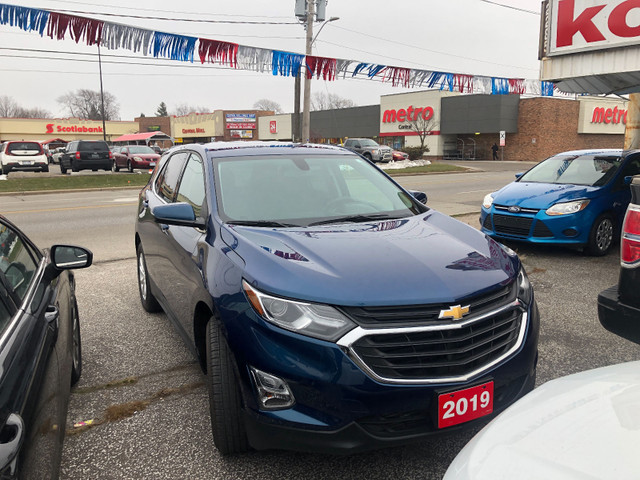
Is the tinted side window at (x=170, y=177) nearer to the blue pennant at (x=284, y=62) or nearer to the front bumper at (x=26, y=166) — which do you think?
the blue pennant at (x=284, y=62)

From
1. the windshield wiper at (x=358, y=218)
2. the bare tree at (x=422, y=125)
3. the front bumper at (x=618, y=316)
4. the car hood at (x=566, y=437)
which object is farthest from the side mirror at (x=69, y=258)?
the bare tree at (x=422, y=125)

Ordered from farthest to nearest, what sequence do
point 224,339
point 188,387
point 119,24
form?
point 119,24 < point 188,387 < point 224,339

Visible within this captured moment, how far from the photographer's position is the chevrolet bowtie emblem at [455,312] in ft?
7.68

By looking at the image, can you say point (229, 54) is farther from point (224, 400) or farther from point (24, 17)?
point (224, 400)

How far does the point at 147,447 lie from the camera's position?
288cm

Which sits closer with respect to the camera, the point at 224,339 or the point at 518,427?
the point at 518,427

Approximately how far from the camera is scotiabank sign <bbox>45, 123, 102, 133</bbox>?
→ 7369 centimetres

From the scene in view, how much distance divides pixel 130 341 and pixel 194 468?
6.63 feet

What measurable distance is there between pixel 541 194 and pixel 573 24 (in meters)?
4.87

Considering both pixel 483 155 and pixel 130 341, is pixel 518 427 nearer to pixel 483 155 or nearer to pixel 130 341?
pixel 130 341

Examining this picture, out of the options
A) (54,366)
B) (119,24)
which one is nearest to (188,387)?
(54,366)

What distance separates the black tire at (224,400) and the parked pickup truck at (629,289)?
225cm

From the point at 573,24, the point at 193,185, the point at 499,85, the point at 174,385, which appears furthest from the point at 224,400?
the point at 499,85

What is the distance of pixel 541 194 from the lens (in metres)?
7.66
